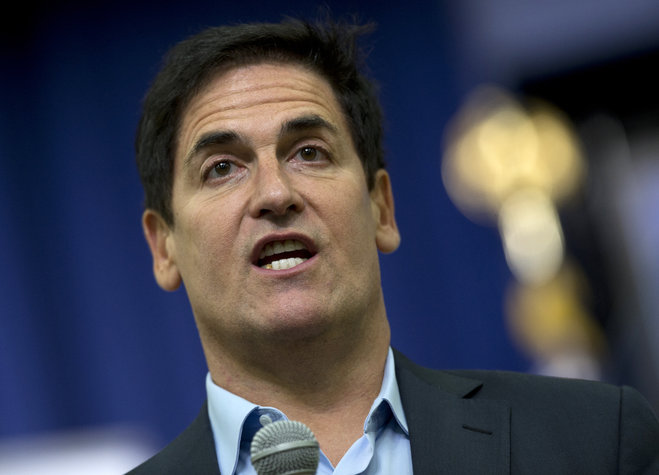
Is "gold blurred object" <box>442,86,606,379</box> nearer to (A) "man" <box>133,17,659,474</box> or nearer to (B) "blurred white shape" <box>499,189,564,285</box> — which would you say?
(B) "blurred white shape" <box>499,189,564,285</box>

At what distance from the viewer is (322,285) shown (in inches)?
66.2

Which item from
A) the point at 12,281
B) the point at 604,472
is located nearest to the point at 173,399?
the point at 12,281

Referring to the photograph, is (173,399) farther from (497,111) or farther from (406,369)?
(406,369)

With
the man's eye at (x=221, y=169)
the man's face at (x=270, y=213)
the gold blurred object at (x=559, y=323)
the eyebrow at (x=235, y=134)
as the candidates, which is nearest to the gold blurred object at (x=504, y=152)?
the gold blurred object at (x=559, y=323)

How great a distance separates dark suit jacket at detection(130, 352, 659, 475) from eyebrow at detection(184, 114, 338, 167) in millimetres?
528

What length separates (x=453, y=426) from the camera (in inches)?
66.3

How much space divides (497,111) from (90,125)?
73.6 inches

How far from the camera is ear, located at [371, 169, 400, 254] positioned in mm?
1994

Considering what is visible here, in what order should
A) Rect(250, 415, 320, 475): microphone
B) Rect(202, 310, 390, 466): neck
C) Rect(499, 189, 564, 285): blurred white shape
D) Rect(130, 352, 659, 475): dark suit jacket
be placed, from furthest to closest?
Rect(499, 189, 564, 285): blurred white shape
Rect(202, 310, 390, 466): neck
Rect(130, 352, 659, 475): dark suit jacket
Rect(250, 415, 320, 475): microphone

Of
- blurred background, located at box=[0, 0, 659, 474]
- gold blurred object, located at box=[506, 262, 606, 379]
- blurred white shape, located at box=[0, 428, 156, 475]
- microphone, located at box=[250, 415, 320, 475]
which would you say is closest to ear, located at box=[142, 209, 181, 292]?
microphone, located at box=[250, 415, 320, 475]

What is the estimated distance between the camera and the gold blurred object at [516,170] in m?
4.00

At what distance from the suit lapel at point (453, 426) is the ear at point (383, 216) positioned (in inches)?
12.1

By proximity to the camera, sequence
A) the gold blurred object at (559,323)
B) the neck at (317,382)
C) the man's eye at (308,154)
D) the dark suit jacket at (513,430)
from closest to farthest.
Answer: the dark suit jacket at (513,430), the neck at (317,382), the man's eye at (308,154), the gold blurred object at (559,323)

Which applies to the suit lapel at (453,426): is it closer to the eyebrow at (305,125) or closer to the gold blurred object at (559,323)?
the eyebrow at (305,125)
